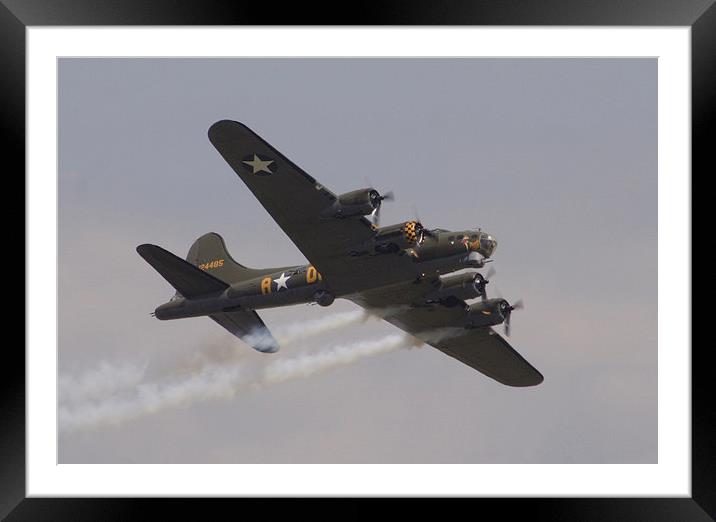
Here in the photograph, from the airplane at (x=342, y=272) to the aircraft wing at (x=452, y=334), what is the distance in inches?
1.2

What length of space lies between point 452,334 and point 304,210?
7.27 m

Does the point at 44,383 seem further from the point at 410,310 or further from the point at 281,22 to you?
the point at 410,310

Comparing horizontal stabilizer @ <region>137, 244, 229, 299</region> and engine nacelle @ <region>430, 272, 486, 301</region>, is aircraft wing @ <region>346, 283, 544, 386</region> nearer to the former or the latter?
engine nacelle @ <region>430, 272, 486, 301</region>

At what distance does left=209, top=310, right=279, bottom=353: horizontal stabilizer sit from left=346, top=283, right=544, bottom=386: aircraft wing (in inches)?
140

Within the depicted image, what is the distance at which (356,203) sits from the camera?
1190 inches

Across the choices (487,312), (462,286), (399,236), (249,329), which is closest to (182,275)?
(249,329)

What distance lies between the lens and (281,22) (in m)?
24.5

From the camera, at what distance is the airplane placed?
30672mm

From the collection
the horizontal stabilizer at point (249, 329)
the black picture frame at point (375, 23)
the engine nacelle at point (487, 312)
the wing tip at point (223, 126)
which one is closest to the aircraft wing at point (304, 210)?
the wing tip at point (223, 126)

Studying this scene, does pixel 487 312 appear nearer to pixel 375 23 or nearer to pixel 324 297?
pixel 324 297

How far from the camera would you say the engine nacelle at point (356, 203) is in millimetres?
30094

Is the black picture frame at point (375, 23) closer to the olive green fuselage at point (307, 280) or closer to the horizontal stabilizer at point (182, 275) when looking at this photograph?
the olive green fuselage at point (307, 280)

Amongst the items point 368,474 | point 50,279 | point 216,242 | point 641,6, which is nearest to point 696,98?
point 641,6

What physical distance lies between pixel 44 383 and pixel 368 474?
7.40 metres
